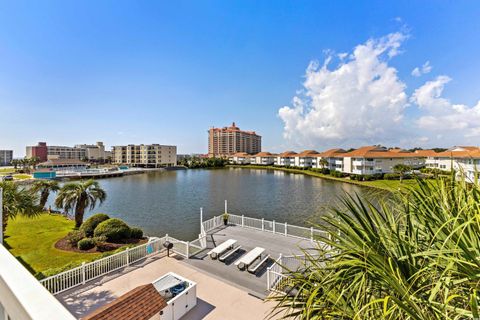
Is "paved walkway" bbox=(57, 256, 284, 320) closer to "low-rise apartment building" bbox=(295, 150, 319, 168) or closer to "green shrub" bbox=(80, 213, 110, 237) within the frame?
"green shrub" bbox=(80, 213, 110, 237)

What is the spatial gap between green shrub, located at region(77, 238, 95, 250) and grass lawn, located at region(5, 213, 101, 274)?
0.46 m

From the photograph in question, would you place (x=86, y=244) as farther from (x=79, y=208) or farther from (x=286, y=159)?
(x=286, y=159)

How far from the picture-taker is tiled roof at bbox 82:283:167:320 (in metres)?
4.89

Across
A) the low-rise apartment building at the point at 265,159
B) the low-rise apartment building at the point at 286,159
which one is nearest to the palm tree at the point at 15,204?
the low-rise apartment building at the point at 286,159

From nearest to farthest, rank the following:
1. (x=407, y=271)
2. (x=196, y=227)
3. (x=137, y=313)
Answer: (x=407, y=271) < (x=137, y=313) < (x=196, y=227)

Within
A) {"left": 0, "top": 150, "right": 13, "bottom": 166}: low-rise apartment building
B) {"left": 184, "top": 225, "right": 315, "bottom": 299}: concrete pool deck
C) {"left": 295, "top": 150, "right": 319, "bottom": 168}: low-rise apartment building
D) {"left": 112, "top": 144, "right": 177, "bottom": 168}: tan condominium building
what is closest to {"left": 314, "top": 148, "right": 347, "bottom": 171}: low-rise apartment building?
{"left": 295, "top": 150, "right": 319, "bottom": 168}: low-rise apartment building

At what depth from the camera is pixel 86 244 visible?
11562mm

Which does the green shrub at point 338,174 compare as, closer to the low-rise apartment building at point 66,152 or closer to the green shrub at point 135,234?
the green shrub at point 135,234

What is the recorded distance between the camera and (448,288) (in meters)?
1.78

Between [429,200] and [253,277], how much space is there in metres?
7.32

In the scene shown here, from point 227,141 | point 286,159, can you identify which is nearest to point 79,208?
point 286,159

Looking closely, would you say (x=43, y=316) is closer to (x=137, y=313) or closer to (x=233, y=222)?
(x=137, y=313)

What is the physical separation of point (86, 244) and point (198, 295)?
768 centimetres

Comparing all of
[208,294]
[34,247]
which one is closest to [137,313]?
[208,294]
